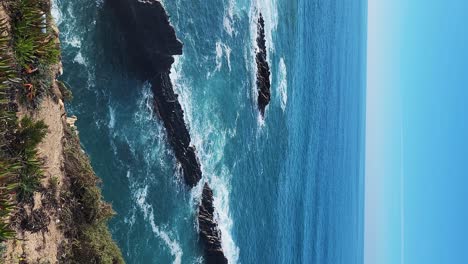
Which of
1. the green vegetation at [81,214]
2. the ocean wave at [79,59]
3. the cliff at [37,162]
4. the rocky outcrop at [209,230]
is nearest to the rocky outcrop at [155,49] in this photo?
the ocean wave at [79,59]

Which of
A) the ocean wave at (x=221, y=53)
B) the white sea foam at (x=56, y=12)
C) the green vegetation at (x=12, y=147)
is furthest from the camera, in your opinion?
the ocean wave at (x=221, y=53)

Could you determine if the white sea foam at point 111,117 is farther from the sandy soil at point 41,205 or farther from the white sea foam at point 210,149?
the sandy soil at point 41,205

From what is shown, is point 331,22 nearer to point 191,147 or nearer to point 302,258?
point 302,258

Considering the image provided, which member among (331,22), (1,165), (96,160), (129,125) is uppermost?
(331,22)

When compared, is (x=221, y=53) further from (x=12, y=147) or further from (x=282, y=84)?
(x=12, y=147)

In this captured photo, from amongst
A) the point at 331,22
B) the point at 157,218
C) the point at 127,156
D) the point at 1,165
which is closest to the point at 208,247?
the point at 157,218

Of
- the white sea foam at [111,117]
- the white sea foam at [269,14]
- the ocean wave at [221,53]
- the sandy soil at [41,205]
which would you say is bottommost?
the sandy soil at [41,205]

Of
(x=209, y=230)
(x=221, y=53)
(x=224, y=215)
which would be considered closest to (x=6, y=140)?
(x=209, y=230)

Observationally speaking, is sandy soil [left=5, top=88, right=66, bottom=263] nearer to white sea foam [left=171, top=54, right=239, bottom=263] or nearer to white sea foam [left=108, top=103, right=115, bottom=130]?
white sea foam [left=108, top=103, right=115, bottom=130]
